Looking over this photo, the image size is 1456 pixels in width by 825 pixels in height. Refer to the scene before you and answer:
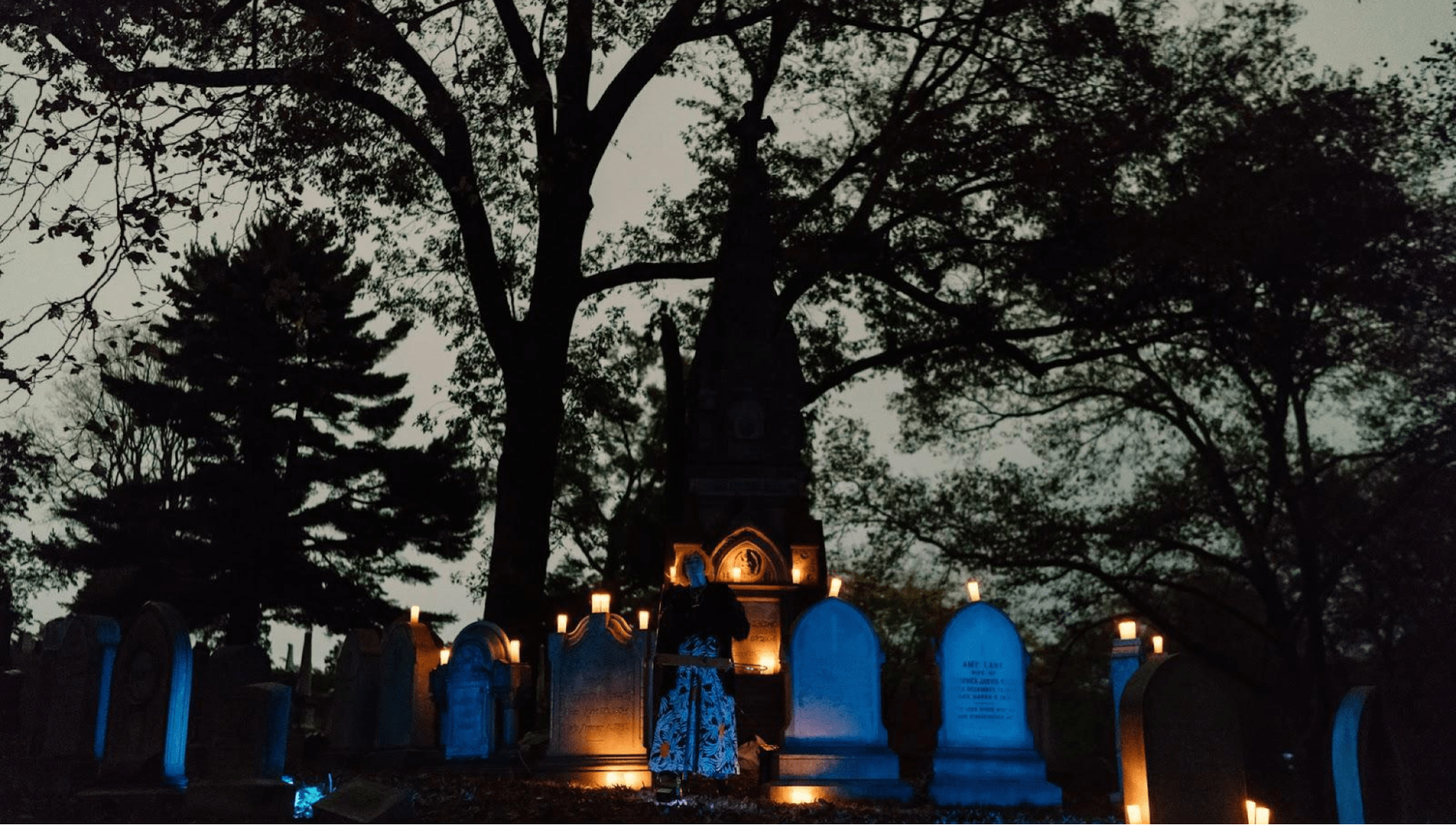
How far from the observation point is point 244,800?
870cm

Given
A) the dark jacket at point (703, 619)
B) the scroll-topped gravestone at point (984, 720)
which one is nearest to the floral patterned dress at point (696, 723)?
the dark jacket at point (703, 619)

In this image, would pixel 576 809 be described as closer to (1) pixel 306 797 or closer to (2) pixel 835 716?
(1) pixel 306 797

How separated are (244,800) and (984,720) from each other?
5862 mm

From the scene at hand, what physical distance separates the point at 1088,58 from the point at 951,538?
8.75 meters

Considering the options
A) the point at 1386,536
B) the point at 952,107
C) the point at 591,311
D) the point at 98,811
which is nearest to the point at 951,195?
the point at 952,107

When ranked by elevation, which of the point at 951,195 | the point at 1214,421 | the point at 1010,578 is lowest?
the point at 1010,578

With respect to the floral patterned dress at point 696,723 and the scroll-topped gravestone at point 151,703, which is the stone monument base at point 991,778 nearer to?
the floral patterned dress at point 696,723

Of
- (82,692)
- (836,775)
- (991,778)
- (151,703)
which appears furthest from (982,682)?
(82,692)

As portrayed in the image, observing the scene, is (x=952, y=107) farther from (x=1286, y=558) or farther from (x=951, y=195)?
(x=1286, y=558)

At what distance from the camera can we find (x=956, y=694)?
10.9 meters

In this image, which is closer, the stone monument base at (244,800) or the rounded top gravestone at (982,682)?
the stone monument base at (244,800)

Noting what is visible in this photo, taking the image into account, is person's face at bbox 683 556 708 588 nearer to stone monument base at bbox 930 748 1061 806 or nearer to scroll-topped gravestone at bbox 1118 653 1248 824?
stone monument base at bbox 930 748 1061 806

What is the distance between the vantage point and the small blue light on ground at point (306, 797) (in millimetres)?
8992

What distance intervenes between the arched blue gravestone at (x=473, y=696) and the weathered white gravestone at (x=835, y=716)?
3275mm
